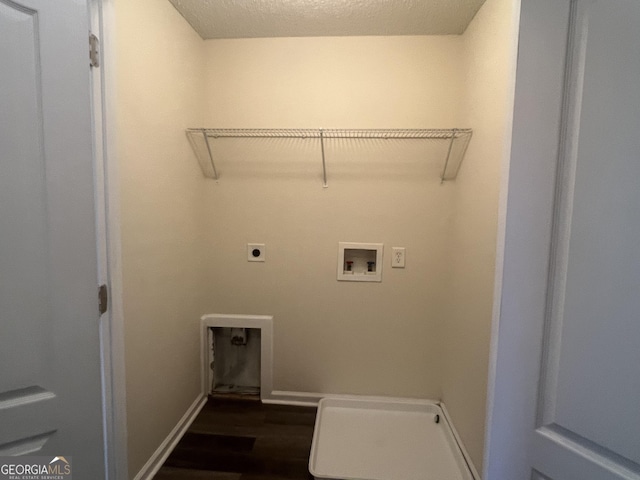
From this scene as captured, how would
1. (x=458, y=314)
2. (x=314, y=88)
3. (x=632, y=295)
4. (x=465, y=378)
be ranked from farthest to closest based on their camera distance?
(x=314, y=88) < (x=458, y=314) < (x=465, y=378) < (x=632, y=295)

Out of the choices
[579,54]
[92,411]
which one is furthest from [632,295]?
[92,411]

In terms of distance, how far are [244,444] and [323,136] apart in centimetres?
192

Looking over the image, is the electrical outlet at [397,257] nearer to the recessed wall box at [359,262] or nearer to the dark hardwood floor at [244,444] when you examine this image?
the recessed wall box at [359,262]

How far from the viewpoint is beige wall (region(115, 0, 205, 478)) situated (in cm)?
139

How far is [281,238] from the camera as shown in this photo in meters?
2.16

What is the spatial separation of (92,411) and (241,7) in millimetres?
1960

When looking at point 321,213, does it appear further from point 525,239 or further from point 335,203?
point 525,239

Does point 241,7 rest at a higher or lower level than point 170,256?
higher

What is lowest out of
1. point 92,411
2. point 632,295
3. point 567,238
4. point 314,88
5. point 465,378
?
point 465,378

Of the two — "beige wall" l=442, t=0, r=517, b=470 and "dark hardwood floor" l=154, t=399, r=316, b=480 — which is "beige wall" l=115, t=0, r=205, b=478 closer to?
"dark hardwood floor" l=154, t=399, r=316, b=480

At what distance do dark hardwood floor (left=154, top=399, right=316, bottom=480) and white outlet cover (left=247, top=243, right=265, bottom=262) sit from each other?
3.35ft

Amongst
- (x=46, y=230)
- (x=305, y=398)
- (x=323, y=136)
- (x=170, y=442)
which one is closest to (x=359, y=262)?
(x=323, y=136)

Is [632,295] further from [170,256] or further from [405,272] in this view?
[170,256]

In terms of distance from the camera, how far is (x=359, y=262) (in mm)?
2178
